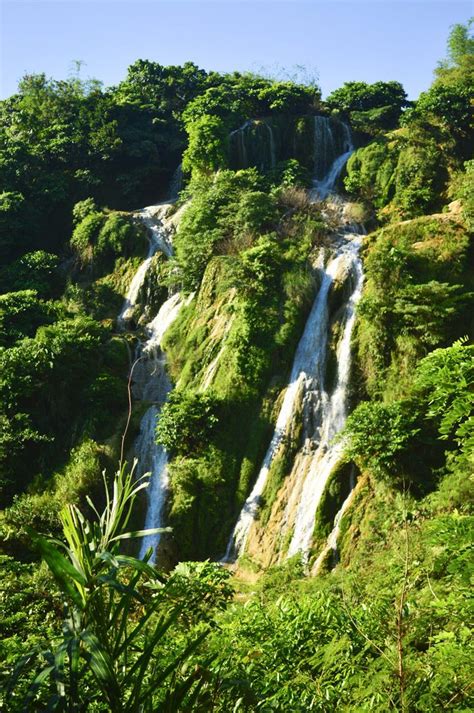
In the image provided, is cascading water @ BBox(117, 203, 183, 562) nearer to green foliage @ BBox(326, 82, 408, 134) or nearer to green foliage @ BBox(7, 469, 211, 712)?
green foliage @ BBox(7, 469, 211, 712)

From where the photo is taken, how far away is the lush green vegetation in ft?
8.63

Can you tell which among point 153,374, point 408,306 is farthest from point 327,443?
point 153,374

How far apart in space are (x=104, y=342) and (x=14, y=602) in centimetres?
1358

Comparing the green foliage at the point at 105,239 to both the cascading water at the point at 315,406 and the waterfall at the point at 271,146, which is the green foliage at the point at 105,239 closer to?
the waterfall at the point at 271,146

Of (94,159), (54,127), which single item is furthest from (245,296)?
(54,127)

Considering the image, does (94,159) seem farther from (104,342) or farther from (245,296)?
(245,296)

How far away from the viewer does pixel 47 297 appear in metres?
21.5

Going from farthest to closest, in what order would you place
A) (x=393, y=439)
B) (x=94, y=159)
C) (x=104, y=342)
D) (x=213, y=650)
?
(x=94, y=159), (x=104, y=342), (x=393, y=439), (x=213, y=650)

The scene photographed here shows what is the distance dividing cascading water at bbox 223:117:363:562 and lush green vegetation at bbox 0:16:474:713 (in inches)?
10.9

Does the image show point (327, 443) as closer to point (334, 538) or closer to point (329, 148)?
→ point (334, 538)

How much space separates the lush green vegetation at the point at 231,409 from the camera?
104 inches

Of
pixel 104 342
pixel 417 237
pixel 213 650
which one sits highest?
pixel 417 237

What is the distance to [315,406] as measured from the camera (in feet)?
43.1

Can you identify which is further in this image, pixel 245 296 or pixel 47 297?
pixel 47 297
